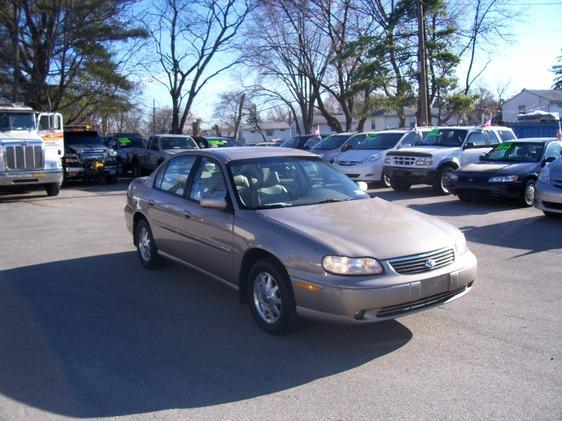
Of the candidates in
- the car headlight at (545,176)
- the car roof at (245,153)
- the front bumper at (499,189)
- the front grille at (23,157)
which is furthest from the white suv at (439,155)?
the front grille at (23,157)

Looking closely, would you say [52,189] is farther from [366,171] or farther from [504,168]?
[504,168]

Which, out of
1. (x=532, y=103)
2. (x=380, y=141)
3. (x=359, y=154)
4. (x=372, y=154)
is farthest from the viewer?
(x=532, y=103)

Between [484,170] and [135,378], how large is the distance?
10.2 meters

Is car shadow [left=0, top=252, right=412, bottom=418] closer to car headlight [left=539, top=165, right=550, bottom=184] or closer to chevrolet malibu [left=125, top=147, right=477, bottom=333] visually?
chevrolet malibu [left=125, top=147, right=477, bottom=333]

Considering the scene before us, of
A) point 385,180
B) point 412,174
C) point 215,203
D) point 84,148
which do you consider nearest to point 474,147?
point 412,174

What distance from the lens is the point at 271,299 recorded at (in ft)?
15.5

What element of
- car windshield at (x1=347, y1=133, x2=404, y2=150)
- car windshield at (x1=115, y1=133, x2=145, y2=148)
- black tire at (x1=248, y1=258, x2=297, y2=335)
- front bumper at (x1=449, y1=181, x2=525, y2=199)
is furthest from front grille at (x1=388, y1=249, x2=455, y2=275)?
car windshield at (x1=115, y1=133, x2=145, y2=148)

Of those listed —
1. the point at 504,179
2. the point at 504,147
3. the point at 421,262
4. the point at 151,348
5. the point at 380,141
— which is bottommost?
the point at 151,348

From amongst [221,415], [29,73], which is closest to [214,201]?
[221,415]

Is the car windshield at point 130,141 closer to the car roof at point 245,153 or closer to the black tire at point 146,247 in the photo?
the black tire at point 146,247

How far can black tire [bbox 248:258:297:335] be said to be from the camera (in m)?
4.50

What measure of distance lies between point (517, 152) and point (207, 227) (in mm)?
9718

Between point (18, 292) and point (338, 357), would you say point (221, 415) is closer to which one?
point (338, 357)

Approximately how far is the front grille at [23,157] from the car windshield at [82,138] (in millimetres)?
4544
